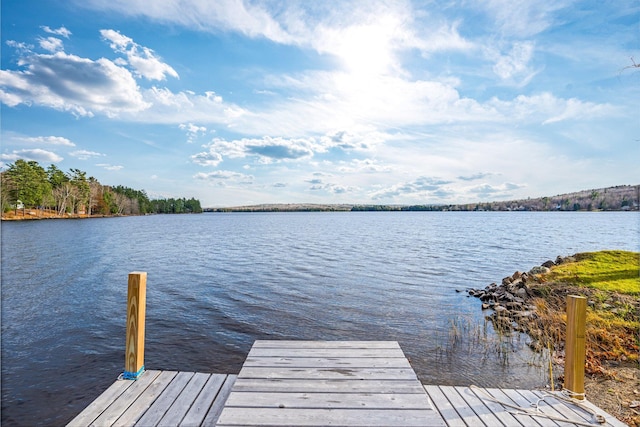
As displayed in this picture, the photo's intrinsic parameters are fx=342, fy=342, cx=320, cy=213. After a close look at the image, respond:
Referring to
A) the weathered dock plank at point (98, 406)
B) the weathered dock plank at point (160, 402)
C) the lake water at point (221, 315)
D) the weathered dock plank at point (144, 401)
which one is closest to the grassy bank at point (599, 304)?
the lake water at point (221, 315)

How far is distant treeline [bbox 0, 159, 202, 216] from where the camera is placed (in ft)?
230

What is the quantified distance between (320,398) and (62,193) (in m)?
108

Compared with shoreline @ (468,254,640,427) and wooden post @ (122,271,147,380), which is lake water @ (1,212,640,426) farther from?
wooden post @ (122,271,147,380)

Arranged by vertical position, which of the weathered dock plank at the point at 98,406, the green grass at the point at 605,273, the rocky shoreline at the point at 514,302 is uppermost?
the green grass at the point at 605,273

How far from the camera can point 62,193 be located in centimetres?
8844

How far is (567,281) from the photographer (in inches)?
609

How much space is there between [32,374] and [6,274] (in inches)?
620

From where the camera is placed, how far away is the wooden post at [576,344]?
16.5ft

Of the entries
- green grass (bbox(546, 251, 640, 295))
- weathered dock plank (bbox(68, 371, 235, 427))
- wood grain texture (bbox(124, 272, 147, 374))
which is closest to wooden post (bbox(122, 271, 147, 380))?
wood grain texture (bbox(124, 272, 147, 374))

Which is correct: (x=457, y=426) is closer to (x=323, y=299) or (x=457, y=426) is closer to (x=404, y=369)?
→ (x=404, y=369)

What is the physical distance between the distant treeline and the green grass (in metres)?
86.3

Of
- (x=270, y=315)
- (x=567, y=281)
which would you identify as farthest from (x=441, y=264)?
(x=270, y=315)

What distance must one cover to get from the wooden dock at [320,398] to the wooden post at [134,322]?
0.20 m

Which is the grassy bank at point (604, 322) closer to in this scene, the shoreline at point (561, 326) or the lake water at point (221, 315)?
the shoreline at point (561, 326)
